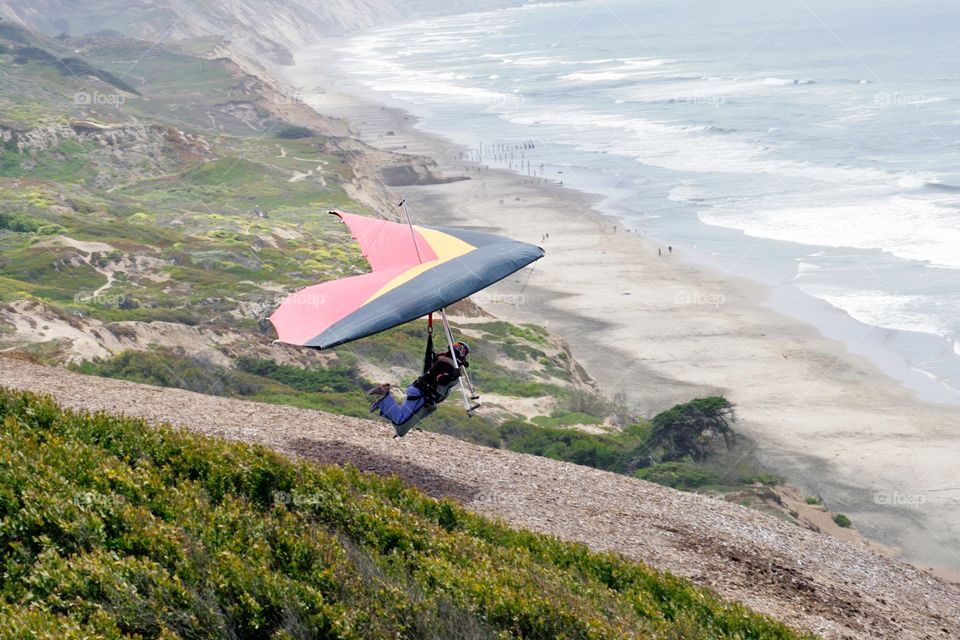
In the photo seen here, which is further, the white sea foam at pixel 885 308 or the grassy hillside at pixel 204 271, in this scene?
the white sea foam at pixel 885 308

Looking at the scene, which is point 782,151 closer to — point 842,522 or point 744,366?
point 744,366

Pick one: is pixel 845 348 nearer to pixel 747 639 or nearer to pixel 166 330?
pixel 166 330

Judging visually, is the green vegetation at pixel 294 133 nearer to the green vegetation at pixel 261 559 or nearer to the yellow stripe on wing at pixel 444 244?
the yellow stripe on wing at pixel 444 244

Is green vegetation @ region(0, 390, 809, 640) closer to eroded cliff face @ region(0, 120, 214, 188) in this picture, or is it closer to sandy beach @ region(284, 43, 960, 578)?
sandy beach @ region(284, 43, 960, 578)

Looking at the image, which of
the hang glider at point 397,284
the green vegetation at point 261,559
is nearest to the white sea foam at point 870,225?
the hang glider at point 397,284

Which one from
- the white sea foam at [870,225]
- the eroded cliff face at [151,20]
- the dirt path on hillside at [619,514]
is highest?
the eroded cliff face at [151,20]

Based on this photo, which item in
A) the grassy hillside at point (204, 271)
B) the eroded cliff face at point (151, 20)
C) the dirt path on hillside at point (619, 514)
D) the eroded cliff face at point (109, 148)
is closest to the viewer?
the dirt path on hillside at point (619, 514)

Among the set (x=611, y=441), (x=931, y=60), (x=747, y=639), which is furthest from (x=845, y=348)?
(x=931, y=60)
